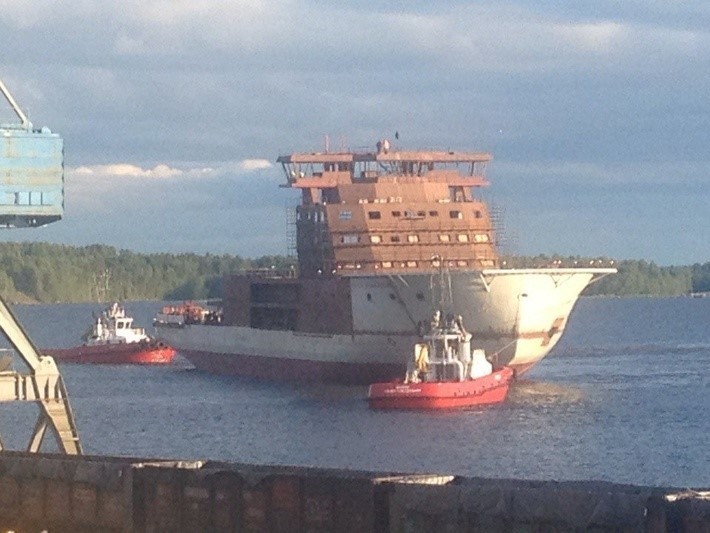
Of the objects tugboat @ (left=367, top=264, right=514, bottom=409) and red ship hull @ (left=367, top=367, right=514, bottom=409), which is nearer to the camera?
red ship hull @ (left=367, top=367, right=514, bottom=409)

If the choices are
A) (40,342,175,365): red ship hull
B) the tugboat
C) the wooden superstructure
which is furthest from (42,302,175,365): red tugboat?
the tugboat

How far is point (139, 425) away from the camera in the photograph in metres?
55.0

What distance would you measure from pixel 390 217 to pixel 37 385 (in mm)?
47810

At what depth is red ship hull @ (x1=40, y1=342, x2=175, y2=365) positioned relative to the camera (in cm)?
9419

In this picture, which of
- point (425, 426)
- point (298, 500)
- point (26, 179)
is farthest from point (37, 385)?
point (425, 426)

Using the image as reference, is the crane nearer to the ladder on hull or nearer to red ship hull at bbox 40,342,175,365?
the ladder on hull

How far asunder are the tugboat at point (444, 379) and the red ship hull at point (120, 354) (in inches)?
1436

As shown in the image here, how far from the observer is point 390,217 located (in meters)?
74.8

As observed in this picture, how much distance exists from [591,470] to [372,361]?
27790mm

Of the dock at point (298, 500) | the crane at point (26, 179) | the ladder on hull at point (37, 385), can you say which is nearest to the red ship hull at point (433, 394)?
the ladder on hull at point (37, 385)

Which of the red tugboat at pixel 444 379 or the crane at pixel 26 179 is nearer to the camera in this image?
the crane at pixel 26 179

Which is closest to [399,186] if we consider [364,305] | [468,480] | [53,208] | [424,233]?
[424,233]

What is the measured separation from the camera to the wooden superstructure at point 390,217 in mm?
74062

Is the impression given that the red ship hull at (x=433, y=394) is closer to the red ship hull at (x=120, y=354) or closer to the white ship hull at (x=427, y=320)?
the white ship hull at (x=427, y=320)
